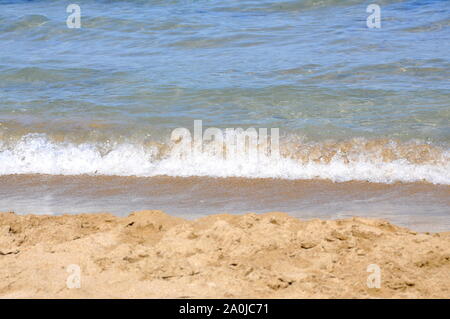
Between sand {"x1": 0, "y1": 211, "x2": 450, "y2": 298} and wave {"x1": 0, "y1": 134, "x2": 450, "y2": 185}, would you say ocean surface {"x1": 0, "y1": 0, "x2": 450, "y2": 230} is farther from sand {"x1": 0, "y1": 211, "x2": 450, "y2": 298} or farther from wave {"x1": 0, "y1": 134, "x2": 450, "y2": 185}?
sand {"x1": 0, "y1": 211, "x2": 450, "y2": 298}

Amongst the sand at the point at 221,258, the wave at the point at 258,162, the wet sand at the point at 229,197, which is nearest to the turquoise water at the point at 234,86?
the wave at the point at 258,162

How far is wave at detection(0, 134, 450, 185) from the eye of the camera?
5523 mm

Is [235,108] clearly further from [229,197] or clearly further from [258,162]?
[229,197]

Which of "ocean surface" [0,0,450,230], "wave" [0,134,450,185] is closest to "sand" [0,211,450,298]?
"ocean surface" [0,0,450,230]

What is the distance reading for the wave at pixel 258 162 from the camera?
18.1ft

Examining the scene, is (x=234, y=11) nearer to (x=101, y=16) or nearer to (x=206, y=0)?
(x=206, y=0)

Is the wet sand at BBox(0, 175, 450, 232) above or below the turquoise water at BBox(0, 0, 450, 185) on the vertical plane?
below

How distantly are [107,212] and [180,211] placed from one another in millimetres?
598

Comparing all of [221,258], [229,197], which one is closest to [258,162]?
[229,197]

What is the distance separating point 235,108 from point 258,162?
137 centimetres

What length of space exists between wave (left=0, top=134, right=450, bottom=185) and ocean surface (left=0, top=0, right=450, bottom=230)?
0.7 inches

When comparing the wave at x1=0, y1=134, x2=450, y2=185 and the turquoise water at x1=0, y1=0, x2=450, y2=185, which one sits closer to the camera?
the wave at x1=0, y1=134, x2=450, y2=185

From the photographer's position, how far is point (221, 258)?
3.65 meters

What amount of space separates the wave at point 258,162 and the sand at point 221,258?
4.65ft
